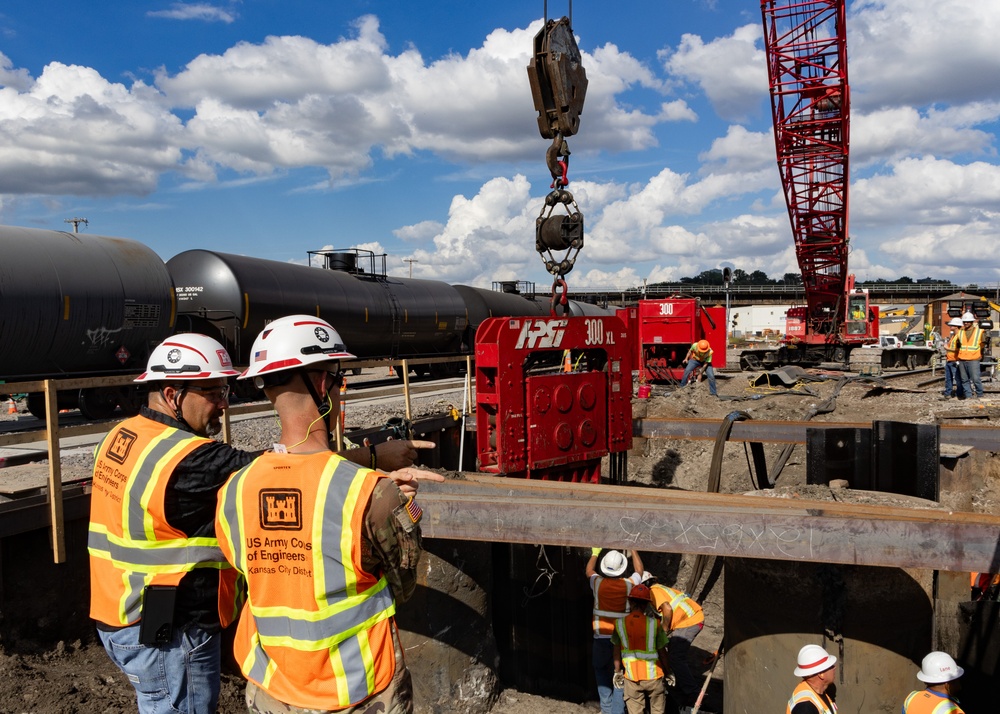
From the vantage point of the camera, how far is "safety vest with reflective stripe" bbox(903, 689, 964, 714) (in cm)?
409

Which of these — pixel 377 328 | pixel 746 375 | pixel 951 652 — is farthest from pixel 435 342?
pixel 951 652

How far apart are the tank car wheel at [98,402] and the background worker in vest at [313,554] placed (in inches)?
436

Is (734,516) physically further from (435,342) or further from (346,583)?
(435,342)

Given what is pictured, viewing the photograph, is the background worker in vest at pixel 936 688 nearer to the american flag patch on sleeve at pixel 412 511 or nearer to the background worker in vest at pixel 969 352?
the american flag patch on sleeve at pixel 412 511

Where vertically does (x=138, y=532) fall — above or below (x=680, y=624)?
above

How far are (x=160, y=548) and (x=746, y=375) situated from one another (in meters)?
19.6

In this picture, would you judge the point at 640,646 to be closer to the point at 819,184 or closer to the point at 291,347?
the point at 291,347

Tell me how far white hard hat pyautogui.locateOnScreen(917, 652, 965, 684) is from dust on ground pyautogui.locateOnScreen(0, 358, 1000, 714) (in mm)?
1363

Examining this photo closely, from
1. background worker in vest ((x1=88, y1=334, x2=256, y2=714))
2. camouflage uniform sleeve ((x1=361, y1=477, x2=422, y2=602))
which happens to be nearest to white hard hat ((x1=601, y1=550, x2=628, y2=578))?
background worker in vest ((x1=88, y1=334, x2=256, y2=714))

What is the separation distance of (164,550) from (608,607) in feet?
13.6

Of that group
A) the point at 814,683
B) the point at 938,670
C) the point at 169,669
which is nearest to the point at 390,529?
the point at 169,669

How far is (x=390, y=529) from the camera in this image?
2.16 m

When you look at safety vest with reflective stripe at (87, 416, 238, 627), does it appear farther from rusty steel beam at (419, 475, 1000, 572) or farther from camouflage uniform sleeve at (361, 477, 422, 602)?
rusty steel beam at (419, 475, 1000, 572)

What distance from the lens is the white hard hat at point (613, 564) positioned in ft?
19.8
